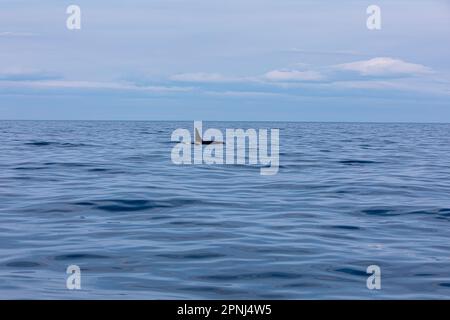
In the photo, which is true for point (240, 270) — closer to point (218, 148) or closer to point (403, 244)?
point (403, 244)

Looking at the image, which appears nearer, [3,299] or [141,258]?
Answer: [3,299]

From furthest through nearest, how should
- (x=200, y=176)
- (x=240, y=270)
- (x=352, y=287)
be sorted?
1. (x=200, y=176)
2. (x=240, y=270)
3. (x=352, y=287)

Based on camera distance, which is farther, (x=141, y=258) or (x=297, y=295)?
(x=141, y=258)

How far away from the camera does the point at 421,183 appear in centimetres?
2436

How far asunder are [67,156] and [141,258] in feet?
72.5

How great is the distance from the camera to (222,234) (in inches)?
587

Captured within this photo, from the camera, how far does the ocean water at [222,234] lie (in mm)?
11219

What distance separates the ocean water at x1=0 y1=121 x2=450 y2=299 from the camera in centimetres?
1122

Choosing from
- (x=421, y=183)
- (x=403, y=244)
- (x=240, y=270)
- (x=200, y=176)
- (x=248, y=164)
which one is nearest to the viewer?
(x=240, y=270)

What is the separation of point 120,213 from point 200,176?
9.07 m

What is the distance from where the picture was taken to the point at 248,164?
3262cm

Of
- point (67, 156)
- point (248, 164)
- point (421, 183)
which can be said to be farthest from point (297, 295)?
point (67, 156)
